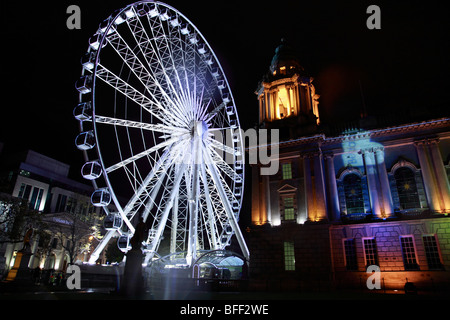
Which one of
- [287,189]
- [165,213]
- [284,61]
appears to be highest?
[284,61]

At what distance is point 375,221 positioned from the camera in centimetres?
2967

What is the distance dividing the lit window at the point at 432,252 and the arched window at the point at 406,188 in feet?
10.9

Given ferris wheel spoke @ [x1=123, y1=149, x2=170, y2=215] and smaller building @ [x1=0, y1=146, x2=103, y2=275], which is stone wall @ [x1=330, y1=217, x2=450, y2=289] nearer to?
ferris wheel spoke @ [x1=123, y1=149, x2=170, y2=215]

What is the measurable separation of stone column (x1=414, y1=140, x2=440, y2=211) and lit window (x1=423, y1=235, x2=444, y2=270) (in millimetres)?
2863

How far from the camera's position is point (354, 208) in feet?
104

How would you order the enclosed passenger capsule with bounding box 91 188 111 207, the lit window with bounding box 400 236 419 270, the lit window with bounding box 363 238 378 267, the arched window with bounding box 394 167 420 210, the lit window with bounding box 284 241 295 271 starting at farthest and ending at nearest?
the lit window with bounding box 284 241 295 271
the arched window with bounding box 394 167 420 210
the lit window with bounding box 363 238 378 267
the lit window with bounding box 400 236 419 270
the enclosed passenger capsule with bounding box 91 188 111 207

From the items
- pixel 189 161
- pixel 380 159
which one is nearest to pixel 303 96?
pixel 380 159

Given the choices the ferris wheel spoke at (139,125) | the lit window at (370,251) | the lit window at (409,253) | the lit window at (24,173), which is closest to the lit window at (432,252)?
the lit window at (409,253)

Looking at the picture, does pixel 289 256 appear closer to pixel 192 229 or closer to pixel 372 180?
pixel 192 229

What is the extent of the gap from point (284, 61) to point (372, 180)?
847 inches

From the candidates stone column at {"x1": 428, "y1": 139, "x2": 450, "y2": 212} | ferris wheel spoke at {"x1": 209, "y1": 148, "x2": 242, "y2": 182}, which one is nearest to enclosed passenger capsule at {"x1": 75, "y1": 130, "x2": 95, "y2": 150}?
ferris wheel spoke at {"x1": 209, "y1": 148, "x2": 242, "y2": 182}

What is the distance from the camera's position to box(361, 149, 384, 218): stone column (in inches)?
1200

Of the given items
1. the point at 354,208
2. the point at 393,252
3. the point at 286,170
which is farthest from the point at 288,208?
the point at 393,252

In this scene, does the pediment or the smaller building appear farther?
the smaller building
